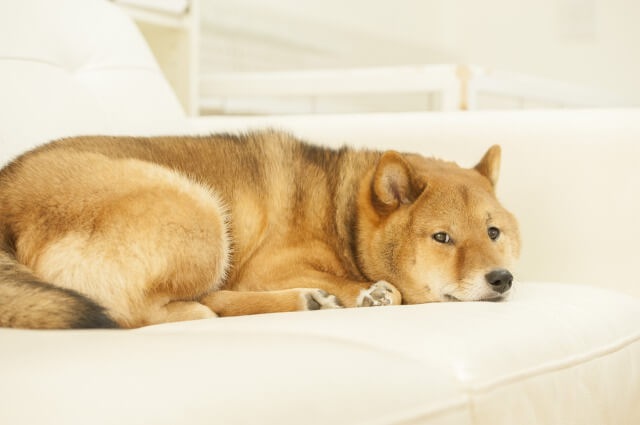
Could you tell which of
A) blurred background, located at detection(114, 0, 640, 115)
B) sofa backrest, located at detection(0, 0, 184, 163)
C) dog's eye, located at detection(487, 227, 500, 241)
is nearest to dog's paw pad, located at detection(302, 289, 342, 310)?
dog's eye, located at detection(487, 227, 500, 241)

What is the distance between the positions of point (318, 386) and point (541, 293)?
0.63 meters

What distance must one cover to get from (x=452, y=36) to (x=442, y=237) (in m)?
3.93

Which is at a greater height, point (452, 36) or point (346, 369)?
point (452, 36)

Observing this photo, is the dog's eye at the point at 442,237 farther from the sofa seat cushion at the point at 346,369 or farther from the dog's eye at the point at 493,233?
the sofa seat cushion at the point at 346,369

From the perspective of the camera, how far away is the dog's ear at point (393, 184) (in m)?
1.41

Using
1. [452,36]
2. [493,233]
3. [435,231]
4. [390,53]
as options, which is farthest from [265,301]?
[452,36]

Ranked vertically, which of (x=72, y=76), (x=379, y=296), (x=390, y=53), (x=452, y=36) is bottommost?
(x=379, y=296)

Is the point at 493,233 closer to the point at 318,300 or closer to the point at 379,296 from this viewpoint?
the point at 379,296

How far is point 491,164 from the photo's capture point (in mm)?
1533

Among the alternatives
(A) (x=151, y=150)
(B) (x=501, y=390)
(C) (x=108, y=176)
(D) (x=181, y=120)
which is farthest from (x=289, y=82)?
(B) (x=501, y=390)

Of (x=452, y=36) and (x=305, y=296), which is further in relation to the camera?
(x=452, y=36)

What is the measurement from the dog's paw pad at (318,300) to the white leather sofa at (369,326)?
21 cm

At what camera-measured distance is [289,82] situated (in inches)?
94.1

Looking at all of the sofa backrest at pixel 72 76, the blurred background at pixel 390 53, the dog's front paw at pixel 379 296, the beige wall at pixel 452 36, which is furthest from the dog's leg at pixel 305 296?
the beige wall at pixel 452 36
